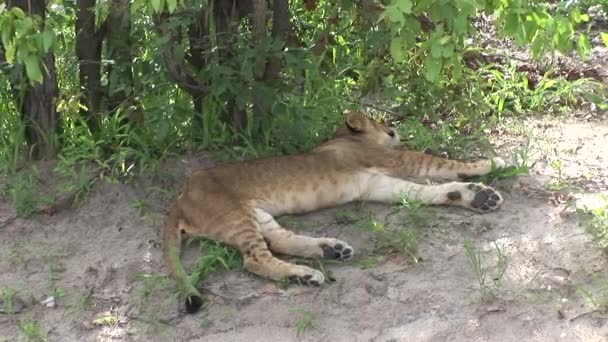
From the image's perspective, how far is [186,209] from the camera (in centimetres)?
472

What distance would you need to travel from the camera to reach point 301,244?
454cm

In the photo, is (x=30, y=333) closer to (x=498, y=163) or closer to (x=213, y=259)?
(x=213, y=259)

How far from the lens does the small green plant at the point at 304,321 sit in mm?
4070

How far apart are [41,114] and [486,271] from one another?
2.72 m

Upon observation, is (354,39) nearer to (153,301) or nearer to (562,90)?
(562,90)

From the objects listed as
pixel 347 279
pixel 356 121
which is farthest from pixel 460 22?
pixel 356 121

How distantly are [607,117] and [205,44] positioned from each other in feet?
8.06

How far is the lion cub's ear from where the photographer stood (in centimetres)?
Result: 548

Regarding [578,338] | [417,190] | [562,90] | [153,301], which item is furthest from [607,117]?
[153,301]

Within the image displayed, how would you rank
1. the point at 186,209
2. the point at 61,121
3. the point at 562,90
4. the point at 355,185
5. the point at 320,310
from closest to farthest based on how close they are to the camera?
the point at 320,310 < the point at 186,209 < the point at 355,185 < the point at 61,121 < the point at 562,90

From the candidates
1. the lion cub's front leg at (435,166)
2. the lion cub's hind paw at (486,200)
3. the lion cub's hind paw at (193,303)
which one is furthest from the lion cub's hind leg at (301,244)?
the lion cub's front leg at (435,166)

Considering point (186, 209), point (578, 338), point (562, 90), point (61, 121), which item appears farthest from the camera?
point (562, 90)

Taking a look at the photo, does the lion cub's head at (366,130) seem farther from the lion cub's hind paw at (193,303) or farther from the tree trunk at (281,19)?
the lion cub's hind paw at (193,303)

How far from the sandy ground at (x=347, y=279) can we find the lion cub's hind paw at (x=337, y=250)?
0.14 feet
